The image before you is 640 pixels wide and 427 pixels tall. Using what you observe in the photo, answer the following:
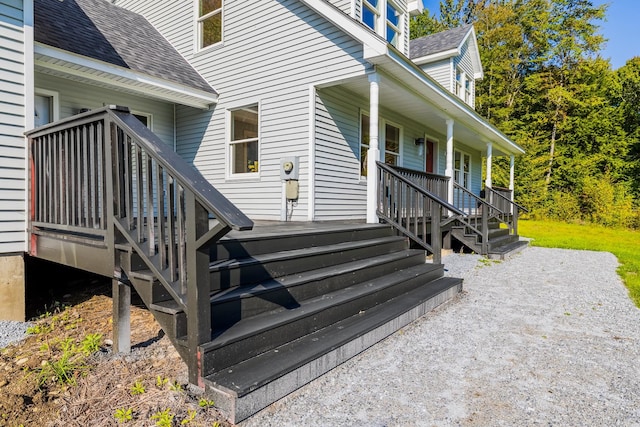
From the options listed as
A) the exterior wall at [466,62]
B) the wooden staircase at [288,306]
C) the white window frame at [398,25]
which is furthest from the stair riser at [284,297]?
the exterior wall at [466,62]

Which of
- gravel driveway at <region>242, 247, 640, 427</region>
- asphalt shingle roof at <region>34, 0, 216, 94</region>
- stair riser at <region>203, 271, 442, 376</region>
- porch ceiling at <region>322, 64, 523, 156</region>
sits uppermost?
asphalt shingle roof at <region>34, 0, 216, 94</region>

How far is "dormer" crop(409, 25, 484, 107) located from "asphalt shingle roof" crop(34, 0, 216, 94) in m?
7.51

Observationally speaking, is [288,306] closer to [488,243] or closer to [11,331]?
[11,331]

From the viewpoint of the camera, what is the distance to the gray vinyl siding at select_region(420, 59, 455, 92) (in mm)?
11641

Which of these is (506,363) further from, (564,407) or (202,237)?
(202,237)

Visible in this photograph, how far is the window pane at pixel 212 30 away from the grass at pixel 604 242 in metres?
8.40

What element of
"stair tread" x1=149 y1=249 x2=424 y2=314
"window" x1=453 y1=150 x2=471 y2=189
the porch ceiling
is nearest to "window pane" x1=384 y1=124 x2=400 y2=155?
the porch ceiling

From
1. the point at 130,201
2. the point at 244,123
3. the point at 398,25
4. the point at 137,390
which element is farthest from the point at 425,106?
the point at 137,390

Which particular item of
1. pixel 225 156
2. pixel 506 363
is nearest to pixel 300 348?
pixel 506 363

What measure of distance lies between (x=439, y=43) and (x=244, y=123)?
8.09m

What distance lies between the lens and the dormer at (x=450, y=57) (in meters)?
11.6

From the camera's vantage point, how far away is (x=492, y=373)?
2.71 meters

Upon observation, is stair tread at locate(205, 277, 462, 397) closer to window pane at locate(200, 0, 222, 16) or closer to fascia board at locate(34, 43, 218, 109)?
fascia board at locate(34, 43, 218, 109)

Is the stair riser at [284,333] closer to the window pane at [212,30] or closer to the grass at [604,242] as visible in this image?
the grass at [604,242]
